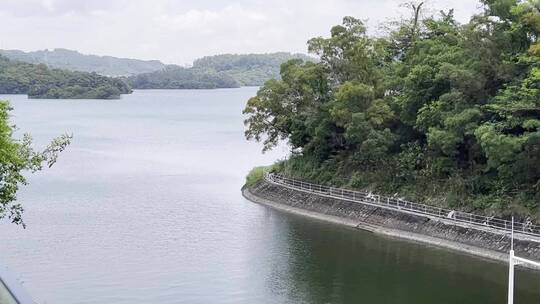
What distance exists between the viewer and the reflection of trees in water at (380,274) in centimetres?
2733

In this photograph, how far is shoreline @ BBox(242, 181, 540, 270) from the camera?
32.7 m

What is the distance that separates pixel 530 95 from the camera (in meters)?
32.0

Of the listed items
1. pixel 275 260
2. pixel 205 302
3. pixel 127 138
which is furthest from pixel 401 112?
pixel 127 138

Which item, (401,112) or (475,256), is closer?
(475,256)

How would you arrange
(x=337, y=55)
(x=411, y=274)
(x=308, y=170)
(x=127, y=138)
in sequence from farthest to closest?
(x=127, y=138) < (x=308, y=170) < (x=337, y=55) < (x=411, y=274)

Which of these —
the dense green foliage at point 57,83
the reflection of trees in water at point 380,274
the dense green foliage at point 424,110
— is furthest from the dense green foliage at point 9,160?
the dense green foliage at point 57,83

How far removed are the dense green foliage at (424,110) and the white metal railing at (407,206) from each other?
0.72 meters

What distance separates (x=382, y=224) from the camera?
3975 centimetres

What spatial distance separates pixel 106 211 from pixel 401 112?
66.5ft

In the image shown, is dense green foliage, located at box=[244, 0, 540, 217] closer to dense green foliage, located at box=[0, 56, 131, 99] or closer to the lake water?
the lake water

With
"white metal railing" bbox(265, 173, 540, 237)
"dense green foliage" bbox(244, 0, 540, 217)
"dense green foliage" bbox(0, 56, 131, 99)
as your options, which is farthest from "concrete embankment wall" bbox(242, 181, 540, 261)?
"dense green foliage" bbox(0, 56, 131, 99)

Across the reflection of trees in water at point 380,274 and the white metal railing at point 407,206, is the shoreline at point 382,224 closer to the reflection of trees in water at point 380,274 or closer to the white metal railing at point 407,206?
the white metal railing at point 407,206

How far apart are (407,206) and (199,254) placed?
42.1 ft

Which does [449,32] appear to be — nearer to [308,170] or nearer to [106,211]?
[308,170]
